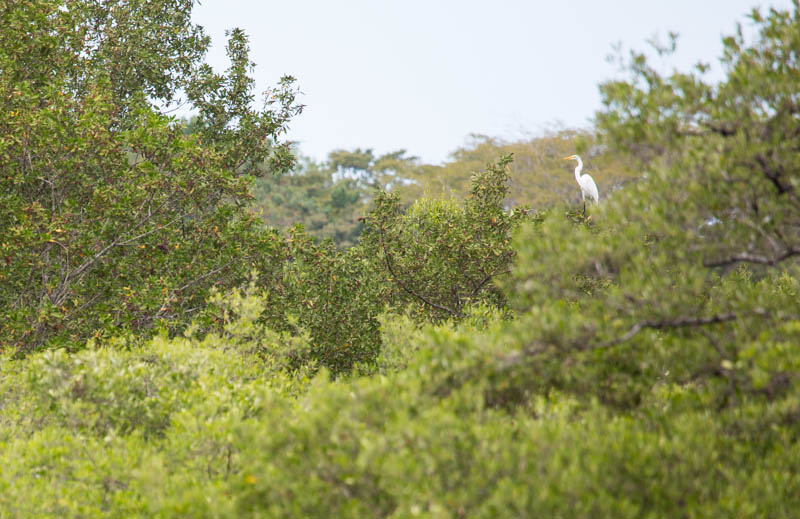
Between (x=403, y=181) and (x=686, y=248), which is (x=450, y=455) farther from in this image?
(x=403, y=181)

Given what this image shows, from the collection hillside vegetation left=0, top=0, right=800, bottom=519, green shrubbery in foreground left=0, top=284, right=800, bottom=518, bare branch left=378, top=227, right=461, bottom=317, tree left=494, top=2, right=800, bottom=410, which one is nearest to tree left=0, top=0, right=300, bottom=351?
hillside vegetation left=0, top=0, right=800, bottom=519

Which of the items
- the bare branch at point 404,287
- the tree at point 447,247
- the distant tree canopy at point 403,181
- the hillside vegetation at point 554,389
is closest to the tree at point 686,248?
the hillside vegetation at point 554,389

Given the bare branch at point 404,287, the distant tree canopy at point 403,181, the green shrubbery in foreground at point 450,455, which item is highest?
the distant tree canopy at point 403,181

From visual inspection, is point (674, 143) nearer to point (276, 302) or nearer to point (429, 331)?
point (429, 331)

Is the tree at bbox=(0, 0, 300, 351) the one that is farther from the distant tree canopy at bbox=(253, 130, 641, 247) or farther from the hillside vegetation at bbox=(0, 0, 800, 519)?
the distant tree canopy at bbox=(253, 130, 641, 247)

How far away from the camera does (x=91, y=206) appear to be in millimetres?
14031

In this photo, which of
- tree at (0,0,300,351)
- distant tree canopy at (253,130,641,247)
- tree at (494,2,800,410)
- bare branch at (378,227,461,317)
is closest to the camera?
tree at (494,2,800,410)

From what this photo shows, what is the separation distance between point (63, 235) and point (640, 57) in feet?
35.7

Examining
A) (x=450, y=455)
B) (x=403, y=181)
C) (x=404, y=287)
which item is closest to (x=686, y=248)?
(x=450, y=455)

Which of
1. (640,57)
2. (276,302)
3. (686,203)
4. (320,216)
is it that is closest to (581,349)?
(686,203)

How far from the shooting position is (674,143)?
709 centimetres

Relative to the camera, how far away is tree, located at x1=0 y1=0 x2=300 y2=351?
44.1 feet

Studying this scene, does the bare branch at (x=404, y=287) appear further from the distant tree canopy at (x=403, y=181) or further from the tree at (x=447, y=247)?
the distant tree canopy at (x=403, y=181)

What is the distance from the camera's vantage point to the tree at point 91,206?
1344 centimetres
